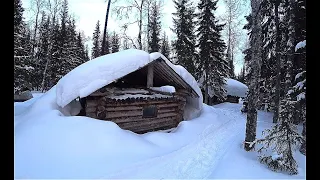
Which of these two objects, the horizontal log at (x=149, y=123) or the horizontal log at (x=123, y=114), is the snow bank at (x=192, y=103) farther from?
the horizontal log at (x=123, y=114)

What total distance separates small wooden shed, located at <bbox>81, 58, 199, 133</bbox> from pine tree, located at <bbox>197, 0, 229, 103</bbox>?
1173 centimetres

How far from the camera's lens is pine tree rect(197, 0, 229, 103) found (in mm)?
24828

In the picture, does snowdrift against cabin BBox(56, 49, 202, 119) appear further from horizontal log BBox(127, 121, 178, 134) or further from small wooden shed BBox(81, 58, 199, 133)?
horizontal log BBox(127, 121, 178, 134)

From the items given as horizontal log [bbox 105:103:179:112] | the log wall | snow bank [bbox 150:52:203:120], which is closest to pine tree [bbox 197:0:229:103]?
snow bank [bbox 150:52:203:120]

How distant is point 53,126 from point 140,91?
4.80 m

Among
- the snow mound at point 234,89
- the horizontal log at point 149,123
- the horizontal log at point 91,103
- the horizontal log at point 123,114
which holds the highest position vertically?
the snow mound at point 234,89

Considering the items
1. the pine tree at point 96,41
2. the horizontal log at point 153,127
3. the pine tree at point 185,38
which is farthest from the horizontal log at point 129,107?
the pine tree at point 96,41

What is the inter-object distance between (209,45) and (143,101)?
49.0ft

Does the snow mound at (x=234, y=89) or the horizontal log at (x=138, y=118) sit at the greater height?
the snow mound at (x=234, y=89)

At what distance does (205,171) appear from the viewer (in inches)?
277

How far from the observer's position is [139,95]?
39.2 feet

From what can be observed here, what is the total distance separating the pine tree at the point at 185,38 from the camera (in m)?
28.2

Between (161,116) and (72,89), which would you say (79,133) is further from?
(161,116)
